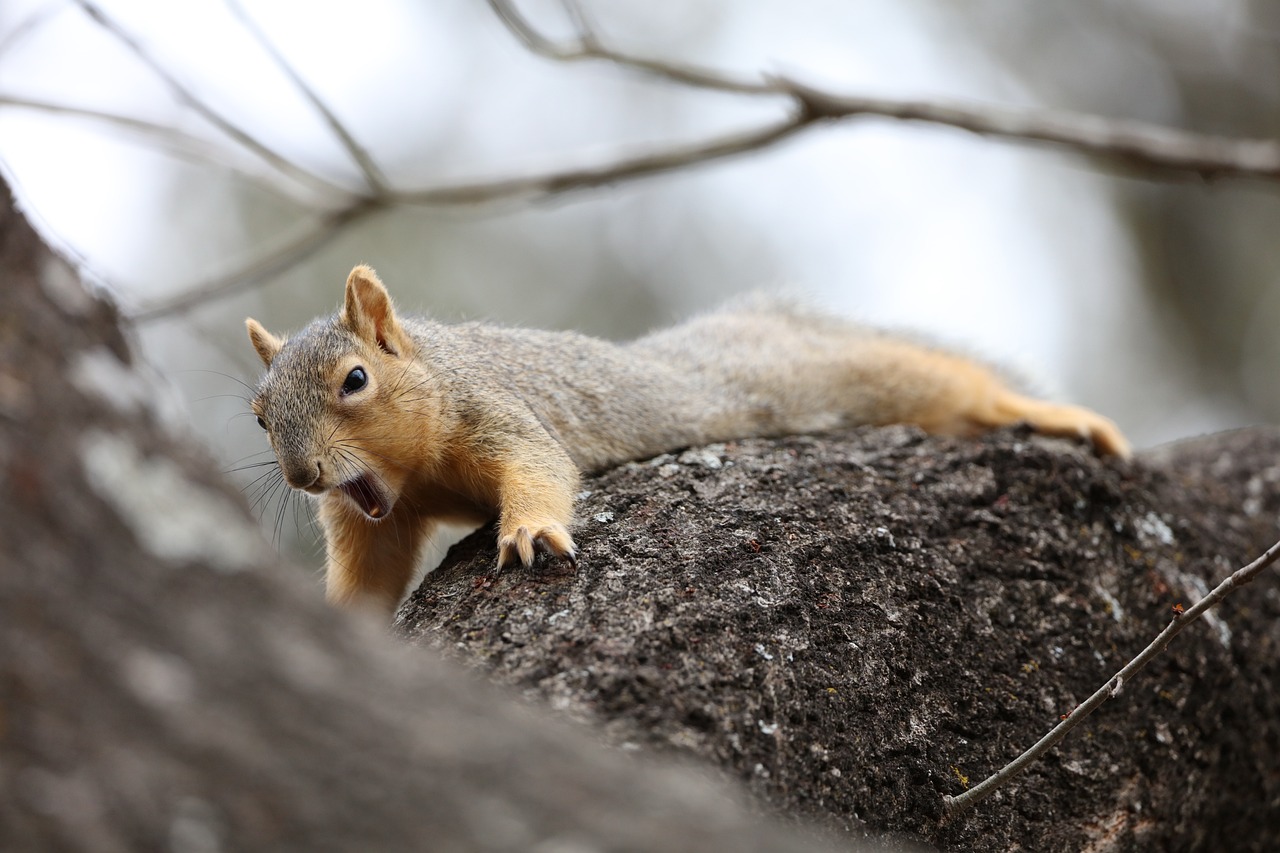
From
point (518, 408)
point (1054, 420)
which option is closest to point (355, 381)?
point (518, 408)

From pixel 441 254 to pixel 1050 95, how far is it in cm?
860

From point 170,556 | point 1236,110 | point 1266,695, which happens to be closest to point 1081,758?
point 1266,695

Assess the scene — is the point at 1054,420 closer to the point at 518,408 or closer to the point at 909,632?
the point at 909,632

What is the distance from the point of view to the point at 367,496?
4.41m

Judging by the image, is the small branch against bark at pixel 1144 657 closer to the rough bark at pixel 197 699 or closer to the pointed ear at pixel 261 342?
the rough bark at pixel 197 699

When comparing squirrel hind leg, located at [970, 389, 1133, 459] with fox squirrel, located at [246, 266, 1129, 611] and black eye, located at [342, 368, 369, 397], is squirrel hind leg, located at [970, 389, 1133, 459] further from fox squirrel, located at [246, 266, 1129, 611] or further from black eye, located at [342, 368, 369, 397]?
black eye, located at [342, 368, 369, 397]

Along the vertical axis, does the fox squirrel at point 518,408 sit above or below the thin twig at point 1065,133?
below

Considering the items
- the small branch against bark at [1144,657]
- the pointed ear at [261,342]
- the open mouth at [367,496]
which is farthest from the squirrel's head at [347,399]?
the small branch against bark at [1144,657]

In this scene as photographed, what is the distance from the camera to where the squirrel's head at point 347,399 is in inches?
163

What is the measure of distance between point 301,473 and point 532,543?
3.25ft

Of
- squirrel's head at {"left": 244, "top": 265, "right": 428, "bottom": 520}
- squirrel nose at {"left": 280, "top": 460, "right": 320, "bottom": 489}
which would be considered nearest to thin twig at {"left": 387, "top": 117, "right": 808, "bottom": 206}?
squirrel's head at {"left": 244, "top": 265, "right": 428, "bottom": 520}

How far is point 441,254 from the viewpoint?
15.2 m

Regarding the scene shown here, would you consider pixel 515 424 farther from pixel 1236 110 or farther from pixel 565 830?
pixel 1236 110

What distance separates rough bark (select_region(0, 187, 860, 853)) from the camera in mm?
1449
